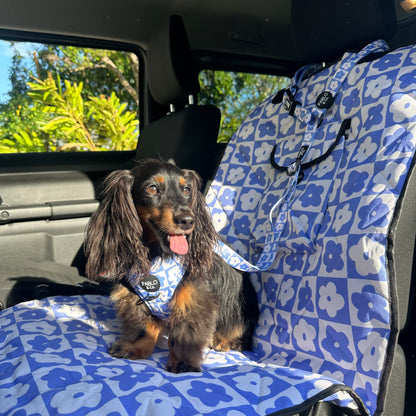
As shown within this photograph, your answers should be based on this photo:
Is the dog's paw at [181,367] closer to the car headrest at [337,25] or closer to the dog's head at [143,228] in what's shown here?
the dog's head at [143,228]

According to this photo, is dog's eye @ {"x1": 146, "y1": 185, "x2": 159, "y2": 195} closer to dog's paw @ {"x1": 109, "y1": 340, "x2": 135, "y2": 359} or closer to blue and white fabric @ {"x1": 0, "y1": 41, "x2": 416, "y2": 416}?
blue and white fabric @ {"x1": 0, "y1": 41, "x2": 416, "y2": 416}

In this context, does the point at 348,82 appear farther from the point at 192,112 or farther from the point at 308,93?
the point at 192,112

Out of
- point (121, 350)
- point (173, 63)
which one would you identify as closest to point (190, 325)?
point (121, 350)

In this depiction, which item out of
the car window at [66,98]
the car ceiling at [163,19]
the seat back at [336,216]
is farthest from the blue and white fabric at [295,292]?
the car window at [66,98]

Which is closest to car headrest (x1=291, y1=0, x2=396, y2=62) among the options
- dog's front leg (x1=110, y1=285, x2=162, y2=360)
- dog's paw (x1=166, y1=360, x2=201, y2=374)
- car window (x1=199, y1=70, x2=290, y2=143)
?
car window (x1=199, y1=70, x2=290, y2=143)

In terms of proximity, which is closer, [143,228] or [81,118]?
[143,228]

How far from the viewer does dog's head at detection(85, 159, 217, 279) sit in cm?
192

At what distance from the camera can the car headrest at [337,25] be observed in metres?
2.05

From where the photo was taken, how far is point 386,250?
154 cm

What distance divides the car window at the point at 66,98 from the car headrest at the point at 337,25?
5.67 feet

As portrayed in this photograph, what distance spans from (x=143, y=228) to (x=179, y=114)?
1.23 m

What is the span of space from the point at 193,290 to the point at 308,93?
1171 millimetres

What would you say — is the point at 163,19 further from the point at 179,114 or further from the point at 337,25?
the point at 337,25

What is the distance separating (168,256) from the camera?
1.97 m
